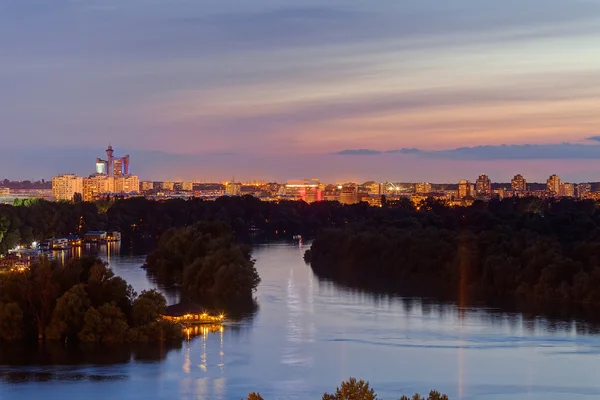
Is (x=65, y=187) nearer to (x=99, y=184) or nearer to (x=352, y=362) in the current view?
(x=99, y=184)

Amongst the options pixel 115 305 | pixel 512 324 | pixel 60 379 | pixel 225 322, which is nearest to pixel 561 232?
pixel 512 324

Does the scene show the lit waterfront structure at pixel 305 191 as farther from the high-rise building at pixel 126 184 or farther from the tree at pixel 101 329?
the tree at pixel 101 329

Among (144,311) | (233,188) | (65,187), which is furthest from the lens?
(233,188)

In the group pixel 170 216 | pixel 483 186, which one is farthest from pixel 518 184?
pixel 170 216

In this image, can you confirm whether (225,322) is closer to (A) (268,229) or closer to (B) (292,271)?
(B) (292,271)

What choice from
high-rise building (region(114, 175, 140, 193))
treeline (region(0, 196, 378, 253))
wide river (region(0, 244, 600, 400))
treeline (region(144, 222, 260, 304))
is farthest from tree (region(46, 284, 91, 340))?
high-rise building (region(114, 175, 140, 193))

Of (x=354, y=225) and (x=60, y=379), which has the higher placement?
(x=354, y=225)

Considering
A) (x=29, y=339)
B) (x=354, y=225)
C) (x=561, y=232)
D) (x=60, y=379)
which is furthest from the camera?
(x=354, y=225)
